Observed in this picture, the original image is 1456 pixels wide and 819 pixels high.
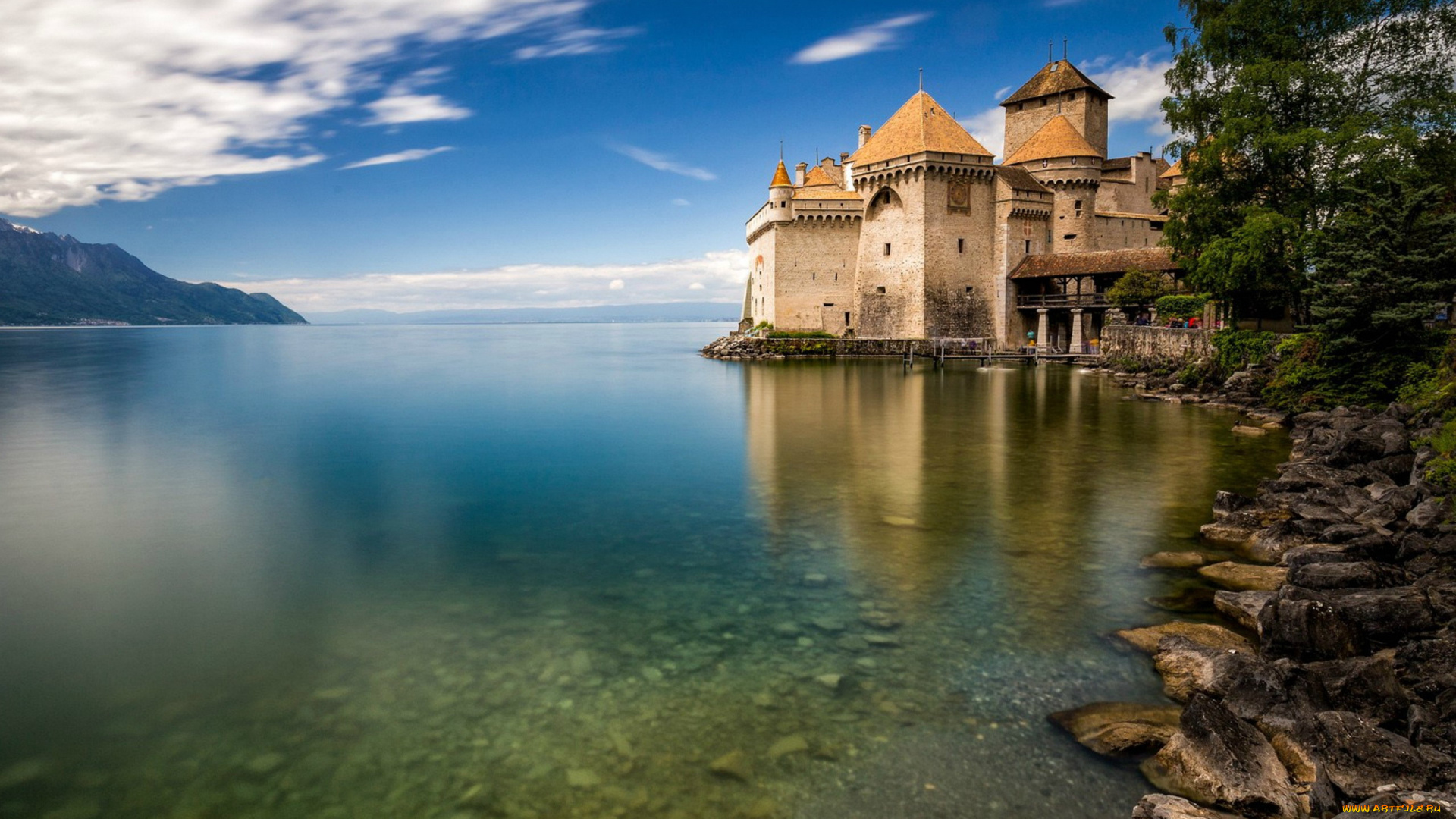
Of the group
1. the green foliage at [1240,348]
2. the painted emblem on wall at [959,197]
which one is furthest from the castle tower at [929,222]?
the green foliage at [1240,348]

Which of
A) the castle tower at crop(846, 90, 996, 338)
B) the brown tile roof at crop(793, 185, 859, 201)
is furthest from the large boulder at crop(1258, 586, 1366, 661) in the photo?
the brown tile roof at crop(793, 185, 859, 201)

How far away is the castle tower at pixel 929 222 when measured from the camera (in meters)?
38.8

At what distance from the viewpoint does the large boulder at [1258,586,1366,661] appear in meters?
5.86

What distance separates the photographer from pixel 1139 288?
3438cm

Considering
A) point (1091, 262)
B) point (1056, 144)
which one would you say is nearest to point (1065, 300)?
point (1091, 262)

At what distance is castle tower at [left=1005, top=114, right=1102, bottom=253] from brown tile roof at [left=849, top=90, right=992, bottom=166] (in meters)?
4.08

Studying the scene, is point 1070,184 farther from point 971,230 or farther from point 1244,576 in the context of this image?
point 1244,576

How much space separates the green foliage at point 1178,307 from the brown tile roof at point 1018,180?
10840 millimetres

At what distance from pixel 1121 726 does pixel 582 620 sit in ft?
14.4

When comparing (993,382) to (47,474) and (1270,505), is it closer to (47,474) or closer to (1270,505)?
(1270,505)

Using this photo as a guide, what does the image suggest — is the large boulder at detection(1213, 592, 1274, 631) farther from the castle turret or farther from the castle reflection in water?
the castle turret

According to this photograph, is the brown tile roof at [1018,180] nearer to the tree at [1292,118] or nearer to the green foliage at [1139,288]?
the green foliage at [1139,288]

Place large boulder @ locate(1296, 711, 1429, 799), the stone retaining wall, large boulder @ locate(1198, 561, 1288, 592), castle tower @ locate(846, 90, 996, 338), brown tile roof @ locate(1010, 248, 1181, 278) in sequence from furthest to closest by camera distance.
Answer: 1. castle tower @ locate(846, 90, 996, 338)
2. brown tile roof @ locate(1010, 248, 1181, 278)
3. the stone retaining wall
4. large boulder @ locate(1198, 561, 1288, 592)
5. large boulder @ locate(1296, 711, 1429, 799)

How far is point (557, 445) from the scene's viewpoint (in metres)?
18.0
